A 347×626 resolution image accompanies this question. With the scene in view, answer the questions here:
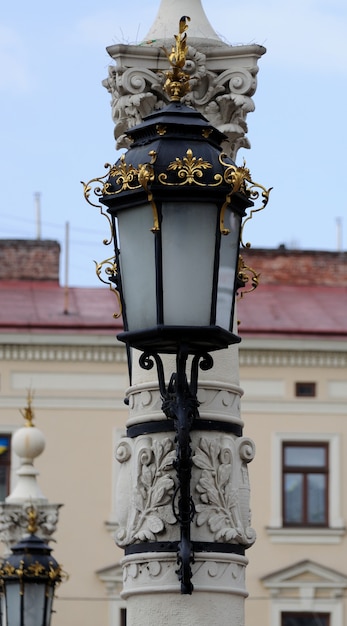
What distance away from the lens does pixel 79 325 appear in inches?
1602

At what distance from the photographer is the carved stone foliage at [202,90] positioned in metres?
9.69

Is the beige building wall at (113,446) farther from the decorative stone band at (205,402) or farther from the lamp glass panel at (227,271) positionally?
the lamp glass panel at (227,271)

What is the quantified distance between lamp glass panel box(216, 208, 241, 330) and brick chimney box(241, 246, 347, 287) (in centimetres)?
3825

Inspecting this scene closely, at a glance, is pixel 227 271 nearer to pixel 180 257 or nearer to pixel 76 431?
pixel 180 257

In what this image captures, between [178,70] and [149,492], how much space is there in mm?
1616

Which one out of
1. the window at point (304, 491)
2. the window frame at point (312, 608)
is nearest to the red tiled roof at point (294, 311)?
the window at point (304, 491)

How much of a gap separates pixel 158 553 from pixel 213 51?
7.76 ft

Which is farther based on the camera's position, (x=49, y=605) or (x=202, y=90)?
(x=49, y=605)

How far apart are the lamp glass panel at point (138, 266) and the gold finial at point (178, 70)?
59 centimetres

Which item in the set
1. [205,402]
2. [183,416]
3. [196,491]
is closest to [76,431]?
[205,402]

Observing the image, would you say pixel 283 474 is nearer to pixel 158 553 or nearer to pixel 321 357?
pixel 321 357

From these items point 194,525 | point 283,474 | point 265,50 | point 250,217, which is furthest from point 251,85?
point 283,474

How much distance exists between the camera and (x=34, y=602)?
45.6ft

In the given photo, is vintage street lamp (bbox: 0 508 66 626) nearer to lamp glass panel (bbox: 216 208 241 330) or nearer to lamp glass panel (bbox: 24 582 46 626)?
lamp glass panel (bbox: 24 582 46 626)
